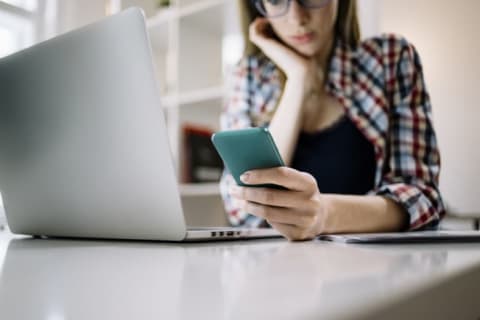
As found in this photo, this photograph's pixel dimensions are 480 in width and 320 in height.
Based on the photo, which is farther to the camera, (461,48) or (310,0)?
(461,48)

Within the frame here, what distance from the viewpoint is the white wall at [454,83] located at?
1464mm

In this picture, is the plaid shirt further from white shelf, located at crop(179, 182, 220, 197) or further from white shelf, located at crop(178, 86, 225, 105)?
white shelf, located at crop(179, 182, 220, 197)

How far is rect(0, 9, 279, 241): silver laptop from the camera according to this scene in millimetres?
527

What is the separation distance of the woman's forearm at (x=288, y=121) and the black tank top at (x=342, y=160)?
0.07m

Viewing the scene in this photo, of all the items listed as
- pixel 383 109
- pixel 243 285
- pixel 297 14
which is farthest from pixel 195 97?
pixel 243 285

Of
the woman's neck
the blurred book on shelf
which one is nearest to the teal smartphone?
the woman's neck

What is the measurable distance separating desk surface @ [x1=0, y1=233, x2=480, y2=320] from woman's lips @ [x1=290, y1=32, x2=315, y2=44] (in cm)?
91

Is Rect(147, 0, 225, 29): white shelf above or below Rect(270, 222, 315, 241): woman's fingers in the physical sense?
above

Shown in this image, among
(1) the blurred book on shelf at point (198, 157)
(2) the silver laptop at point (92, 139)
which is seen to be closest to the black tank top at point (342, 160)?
(2) the silver laptop at point (92, 139)

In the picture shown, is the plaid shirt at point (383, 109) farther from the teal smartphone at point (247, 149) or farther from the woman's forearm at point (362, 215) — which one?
the teal smartphone at point (247, 149)

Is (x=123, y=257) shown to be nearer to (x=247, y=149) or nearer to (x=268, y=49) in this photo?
(x=247, y=149)

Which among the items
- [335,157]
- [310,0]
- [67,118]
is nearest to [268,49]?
[310,0]

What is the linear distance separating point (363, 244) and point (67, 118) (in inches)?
15.6

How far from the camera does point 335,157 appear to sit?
1244mm
